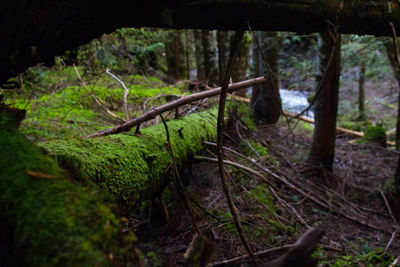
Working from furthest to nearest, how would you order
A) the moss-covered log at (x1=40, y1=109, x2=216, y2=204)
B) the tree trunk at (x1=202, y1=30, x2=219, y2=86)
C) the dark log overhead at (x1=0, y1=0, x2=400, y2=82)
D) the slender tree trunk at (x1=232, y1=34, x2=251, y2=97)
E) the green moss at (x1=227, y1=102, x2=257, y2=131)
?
the tree trunk at (x1=202, y1=30, x2=219, y2=86) → the slender tree trunk at (x1=232, y1=34, x2=251, y2=97) → the green moss at (x1=227, y1=102, x2=257, y2=131) → the moss-covered log at (x1=40, y1=109, x2=216, y2=204) → the dark log overhead at (x1=0, y1=0, x2=400, y2=82)

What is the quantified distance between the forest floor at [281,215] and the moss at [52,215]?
3.60 feet

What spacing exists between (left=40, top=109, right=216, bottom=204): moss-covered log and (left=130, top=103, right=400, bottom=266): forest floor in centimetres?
Result: 63

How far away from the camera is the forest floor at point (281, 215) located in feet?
8.83

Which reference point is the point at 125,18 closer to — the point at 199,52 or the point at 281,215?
the point at 281,215

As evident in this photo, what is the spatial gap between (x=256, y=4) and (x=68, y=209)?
4.61 feet

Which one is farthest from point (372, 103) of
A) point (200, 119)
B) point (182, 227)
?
point (182, 227)

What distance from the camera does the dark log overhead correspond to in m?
0.96

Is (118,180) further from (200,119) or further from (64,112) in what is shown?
(64,112)

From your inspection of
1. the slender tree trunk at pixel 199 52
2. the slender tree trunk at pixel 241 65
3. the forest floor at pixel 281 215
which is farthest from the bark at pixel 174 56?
the forest floor at pixel 281 215

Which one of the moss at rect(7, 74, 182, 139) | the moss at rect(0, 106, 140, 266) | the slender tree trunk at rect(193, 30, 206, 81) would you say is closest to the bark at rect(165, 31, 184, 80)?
the slender tree trunk at rect(193, 30, 206, 81)

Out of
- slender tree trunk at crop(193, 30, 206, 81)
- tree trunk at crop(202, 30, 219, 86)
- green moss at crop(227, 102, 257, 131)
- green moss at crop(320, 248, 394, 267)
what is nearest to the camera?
green moss at crop(320, 248, 394, 267)

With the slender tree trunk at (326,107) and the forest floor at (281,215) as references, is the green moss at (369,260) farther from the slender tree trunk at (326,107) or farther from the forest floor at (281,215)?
the slender tree trunk at (326,107)

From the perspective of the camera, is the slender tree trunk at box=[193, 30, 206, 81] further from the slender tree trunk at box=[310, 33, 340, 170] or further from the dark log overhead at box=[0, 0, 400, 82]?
the dark log overhead at box=[0, 0, 400, 82]

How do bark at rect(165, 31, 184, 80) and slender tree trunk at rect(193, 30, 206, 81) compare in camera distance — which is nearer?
slender tree trunk at rect(193, 30, 206, 81)
